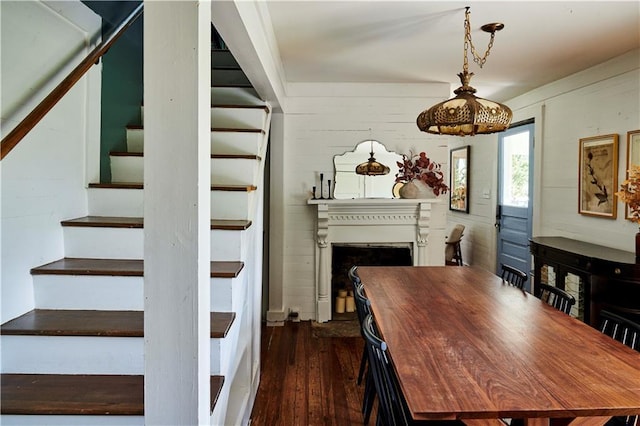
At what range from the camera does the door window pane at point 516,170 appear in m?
4.77

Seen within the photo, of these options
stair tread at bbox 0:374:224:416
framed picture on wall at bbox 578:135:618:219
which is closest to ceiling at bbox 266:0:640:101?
framed picture on wall at bbox 578:135:618:219

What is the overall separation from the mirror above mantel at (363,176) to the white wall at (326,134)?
0.07 meters

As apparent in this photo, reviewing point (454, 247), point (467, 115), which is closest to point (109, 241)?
point (467, 115)

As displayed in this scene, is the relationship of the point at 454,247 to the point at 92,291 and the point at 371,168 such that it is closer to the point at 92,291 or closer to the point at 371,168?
the point at 371,168

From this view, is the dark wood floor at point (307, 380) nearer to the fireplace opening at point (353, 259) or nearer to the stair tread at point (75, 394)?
the fireplace opening at point (353, 259)

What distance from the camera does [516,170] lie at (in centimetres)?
495

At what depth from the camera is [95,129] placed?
2.34 metres

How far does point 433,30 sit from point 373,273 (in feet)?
5.65

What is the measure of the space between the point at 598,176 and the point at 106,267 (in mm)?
3818

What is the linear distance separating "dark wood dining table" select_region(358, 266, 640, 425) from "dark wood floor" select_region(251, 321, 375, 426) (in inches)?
32.3

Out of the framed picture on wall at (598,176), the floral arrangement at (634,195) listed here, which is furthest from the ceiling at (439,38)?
the floral arrangement at (634,195)

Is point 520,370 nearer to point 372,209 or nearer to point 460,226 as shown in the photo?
point 372,209

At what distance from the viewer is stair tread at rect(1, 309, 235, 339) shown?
1.57 m

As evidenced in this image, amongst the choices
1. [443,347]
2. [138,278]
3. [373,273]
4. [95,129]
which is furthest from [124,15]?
[443,347]
